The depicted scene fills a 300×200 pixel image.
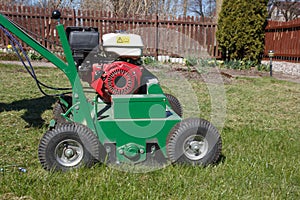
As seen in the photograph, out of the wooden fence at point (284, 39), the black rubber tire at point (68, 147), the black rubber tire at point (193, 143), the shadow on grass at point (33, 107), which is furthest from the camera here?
the wooden fence at point (284, 39)

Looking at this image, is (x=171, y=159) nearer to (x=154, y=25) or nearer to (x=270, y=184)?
(x=270, y=184)

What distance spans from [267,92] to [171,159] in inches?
196

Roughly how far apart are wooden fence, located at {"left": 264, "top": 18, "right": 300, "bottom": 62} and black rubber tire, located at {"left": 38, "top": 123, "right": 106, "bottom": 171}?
10.2 m

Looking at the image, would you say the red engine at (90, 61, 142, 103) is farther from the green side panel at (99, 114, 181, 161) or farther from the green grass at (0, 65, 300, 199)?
the green grass at (0, 65, 300, 199)

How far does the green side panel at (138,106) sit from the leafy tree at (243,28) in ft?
31.6

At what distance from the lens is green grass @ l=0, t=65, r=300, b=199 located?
7.68ft

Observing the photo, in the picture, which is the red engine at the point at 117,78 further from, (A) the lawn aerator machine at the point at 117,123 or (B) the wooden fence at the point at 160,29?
(B) the wooden fence at the point at 160,29

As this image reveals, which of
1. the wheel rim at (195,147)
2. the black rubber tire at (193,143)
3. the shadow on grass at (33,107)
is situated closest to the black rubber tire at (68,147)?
the black rubber tire at (193,143)

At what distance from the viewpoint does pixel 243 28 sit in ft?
38.1

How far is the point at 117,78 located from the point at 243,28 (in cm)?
974

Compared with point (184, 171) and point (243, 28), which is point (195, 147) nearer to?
point (184, 171)

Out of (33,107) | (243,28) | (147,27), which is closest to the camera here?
(33,107)

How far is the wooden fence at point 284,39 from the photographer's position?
11219 mm

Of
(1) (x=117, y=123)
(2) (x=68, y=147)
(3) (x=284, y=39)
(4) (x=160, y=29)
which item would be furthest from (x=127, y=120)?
(3) (x=284, y=39)
